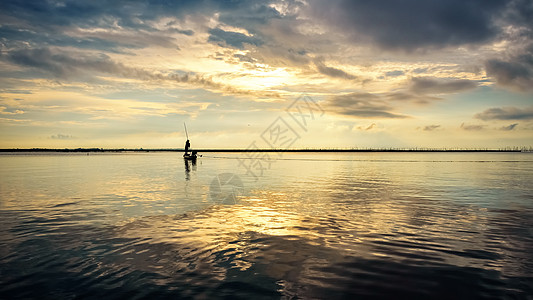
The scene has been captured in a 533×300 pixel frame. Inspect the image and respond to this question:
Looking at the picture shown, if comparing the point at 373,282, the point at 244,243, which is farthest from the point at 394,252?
the point at 244,243

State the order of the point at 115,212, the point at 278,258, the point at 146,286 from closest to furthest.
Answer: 1. the point at 146,286
2. the point at 278,258
3. the point at 115,212

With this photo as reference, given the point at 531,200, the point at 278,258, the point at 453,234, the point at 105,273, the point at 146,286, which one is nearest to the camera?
the point at 146,286

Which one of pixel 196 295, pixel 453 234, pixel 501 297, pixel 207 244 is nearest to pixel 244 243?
pixel 207 244

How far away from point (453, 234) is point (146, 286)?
529 inches

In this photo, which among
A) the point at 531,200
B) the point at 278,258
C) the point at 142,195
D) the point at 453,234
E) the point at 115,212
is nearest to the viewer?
the point at 278,258

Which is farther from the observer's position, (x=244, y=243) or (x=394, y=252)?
(x=244, y=243)

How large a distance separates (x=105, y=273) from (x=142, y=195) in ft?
58.9

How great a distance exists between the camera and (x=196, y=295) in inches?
335

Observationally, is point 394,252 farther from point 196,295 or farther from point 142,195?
point 142,195

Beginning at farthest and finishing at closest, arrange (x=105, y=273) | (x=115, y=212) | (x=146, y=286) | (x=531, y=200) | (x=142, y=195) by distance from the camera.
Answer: (x=142, y=195) → (x=531, y=200) → (x=115, y=212) → (x=105, y=273) → (x=146, y=286)

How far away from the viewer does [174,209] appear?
2081 centimetres

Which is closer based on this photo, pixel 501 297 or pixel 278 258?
pixel 501 297

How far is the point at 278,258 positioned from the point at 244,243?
7.51ft

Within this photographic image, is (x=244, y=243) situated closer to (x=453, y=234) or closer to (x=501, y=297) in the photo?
(x=501, y=297)
